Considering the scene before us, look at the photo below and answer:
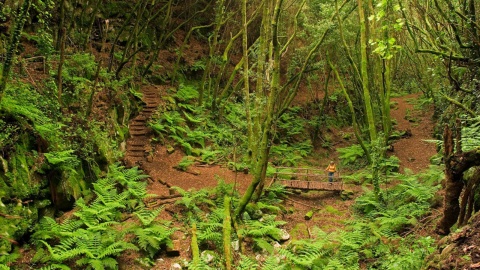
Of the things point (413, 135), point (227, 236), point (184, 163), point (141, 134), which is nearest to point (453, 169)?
point (227, 236)

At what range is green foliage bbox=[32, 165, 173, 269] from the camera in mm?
6805

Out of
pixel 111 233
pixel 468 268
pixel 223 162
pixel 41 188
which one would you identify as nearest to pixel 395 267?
pixel 468 268

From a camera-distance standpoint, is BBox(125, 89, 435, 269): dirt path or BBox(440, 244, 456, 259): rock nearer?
BBox(440, 244, 456, 259): rock

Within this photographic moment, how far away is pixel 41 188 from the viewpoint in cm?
773

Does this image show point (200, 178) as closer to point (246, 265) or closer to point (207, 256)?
point (207, 256)

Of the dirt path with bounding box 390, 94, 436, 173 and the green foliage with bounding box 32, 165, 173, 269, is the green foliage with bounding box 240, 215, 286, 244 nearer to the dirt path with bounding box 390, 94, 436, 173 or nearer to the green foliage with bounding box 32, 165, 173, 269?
the green foliage with bounding box 32, 165, 173, 269

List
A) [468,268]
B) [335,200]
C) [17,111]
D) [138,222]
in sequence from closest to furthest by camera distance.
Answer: [468,268]
[17,111]
[138,222]
[335,200]

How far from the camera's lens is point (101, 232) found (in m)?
7.67

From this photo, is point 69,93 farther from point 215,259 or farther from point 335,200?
point 335,200

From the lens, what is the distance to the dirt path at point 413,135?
15.6 metres

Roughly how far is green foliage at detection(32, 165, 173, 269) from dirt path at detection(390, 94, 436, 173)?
361 inches

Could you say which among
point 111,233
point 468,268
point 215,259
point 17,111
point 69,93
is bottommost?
point 215,259

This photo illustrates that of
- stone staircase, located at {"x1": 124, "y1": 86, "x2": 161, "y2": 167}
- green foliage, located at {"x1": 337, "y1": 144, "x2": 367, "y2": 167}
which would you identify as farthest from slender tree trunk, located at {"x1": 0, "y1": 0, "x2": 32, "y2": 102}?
green foliage, located at {"x1": 337, "y1": 144, "x2": 367, "y2": 167}

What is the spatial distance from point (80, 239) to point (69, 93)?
5.20 m
